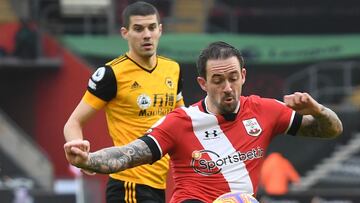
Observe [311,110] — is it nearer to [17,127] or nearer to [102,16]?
A: [102,16]

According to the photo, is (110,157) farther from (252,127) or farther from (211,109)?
(252,127)

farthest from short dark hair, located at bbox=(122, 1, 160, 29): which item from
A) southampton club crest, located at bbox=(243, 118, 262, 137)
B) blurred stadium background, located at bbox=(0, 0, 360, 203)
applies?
blurred stadium background, located at bbox=(0, 0, 360, 203)

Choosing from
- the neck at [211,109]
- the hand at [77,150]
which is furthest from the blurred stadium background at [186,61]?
the hand at [77,150]

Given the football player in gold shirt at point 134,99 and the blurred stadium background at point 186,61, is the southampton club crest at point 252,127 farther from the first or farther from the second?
the blurred stadium background at point 186,61

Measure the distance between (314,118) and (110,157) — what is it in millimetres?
1308

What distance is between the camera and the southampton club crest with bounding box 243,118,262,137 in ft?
21.8

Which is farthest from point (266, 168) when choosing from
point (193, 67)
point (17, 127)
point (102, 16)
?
point (17, 127)

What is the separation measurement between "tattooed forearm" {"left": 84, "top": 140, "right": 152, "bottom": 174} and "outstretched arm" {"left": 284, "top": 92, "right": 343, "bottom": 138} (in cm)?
92

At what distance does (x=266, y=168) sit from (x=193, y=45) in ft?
11.8

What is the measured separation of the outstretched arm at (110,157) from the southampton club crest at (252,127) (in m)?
0.64

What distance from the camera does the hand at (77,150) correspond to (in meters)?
5.73

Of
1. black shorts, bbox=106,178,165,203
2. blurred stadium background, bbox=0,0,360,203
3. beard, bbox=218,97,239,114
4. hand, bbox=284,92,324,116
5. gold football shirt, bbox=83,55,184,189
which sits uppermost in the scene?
hand, bbox=284,92,324,116

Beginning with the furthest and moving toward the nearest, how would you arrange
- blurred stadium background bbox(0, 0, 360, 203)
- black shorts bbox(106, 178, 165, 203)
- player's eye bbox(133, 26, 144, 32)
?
blurred stadium background bbox(0, 0, 360, 203), player's eye bbox(133, 26, 144, 32), black shorts bbox(106, 178, 165, 203)

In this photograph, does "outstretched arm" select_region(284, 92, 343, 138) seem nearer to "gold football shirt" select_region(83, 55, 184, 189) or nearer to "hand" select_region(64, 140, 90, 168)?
"hand" select_region(64, 140, 90, 168)
